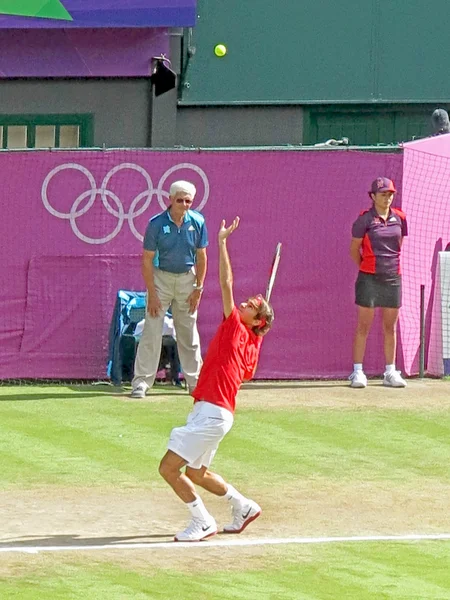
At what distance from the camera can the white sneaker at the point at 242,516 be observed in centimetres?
938

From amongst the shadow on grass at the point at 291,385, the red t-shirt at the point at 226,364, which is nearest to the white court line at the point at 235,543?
the red t-shirt at the point at 226,364

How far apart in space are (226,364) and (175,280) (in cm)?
560

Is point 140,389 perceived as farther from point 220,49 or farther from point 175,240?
point 220,49

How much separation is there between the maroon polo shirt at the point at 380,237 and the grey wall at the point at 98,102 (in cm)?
605

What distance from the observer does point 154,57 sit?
68.3 feet

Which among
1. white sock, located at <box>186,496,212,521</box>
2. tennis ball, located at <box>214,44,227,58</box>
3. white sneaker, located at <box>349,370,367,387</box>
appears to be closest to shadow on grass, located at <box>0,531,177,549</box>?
white sock, located at <box>186,496,212,521</box>

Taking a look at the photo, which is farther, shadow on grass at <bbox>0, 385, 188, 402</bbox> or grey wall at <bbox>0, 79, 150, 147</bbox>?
grey wall at <bbox>0, 79, 150, 147</bbox>

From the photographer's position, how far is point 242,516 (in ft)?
30.8

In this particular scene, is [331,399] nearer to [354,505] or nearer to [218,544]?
[354,505]

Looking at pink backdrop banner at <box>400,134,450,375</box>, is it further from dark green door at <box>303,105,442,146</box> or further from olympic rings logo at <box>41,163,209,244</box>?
dark green door at <box>303,105,442,146</box>

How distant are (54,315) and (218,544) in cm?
766

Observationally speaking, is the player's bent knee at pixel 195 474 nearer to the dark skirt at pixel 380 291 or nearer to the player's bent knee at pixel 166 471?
the player's bent knee at pixel 166 471

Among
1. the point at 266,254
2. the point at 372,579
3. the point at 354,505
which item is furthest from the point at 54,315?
the point at 372,579

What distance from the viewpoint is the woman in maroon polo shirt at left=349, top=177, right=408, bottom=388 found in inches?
622
